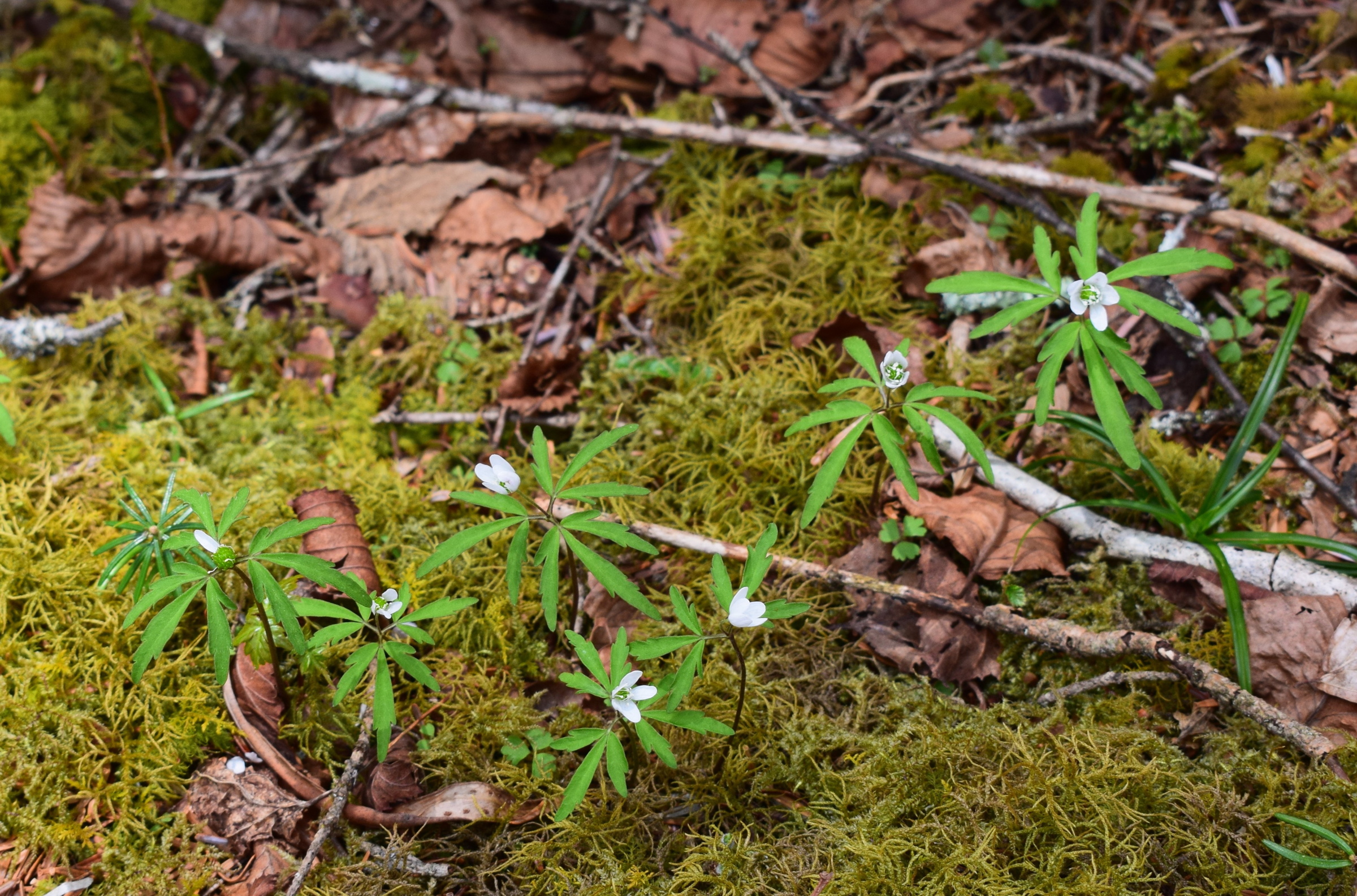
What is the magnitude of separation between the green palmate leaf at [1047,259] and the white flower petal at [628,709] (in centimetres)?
184

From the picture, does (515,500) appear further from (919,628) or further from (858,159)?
(858,159)

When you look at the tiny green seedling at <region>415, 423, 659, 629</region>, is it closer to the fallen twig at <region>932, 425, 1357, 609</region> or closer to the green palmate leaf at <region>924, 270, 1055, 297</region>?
the green palmate leaf at <region>924, 270, 1055, 297</region>

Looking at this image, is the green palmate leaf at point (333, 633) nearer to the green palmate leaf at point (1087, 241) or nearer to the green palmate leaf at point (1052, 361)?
the green palmate leaf at point (1052, 361)

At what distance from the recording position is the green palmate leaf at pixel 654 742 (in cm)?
217

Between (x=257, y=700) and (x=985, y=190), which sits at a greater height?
(x=985, y=190)

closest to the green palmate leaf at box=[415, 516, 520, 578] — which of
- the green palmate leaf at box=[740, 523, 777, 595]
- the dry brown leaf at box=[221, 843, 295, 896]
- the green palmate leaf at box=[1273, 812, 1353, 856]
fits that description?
the green palmate leaf at box=[740, 523, 777, 595]

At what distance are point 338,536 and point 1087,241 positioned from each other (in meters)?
2.87

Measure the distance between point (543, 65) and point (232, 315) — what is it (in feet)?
7.64

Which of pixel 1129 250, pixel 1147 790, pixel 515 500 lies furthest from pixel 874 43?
pixel 1147 790

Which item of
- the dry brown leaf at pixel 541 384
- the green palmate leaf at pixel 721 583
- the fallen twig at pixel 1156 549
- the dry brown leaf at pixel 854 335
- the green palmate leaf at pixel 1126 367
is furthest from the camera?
the dry brown leaf at pixel 541 384

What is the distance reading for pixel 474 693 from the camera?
112 inches

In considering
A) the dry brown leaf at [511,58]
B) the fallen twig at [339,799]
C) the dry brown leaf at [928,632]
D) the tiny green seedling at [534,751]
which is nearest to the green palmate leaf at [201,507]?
the fallen twig at [339,799]

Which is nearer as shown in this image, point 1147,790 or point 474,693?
point 1147,790

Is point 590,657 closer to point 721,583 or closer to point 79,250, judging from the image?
point 721,583
